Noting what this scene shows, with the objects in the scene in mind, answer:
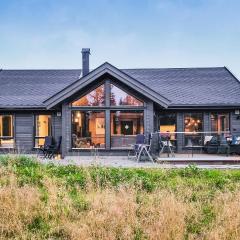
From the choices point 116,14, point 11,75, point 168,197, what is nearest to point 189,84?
point 11,75

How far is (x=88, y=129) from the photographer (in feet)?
56.7

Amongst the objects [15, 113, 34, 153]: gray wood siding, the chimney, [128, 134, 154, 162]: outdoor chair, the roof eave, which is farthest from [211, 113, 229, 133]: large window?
[15, 113, 34, 153]: gray wood siding

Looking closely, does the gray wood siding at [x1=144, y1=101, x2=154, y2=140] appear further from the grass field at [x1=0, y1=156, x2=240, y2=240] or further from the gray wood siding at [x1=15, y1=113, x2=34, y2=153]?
the grass field at [x1=0, y1=156, x2=240, y2=240]

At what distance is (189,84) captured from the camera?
21.4m

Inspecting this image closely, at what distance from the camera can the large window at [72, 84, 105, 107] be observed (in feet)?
56.2

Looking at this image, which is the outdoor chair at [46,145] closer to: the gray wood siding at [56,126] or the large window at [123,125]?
the gray wood siding at [56,126]

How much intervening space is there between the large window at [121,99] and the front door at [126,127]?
80 cm

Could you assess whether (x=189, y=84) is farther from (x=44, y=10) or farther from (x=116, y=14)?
(x=116, y=14)

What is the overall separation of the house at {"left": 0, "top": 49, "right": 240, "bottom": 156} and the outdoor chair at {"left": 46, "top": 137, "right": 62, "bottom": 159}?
2.20ft

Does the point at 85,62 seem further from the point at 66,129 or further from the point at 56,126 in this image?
the point at 66,129

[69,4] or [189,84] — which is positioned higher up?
[69,4]

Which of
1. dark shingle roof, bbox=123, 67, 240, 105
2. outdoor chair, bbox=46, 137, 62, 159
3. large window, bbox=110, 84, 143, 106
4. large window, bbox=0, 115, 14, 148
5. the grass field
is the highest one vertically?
dark shingle roof, bbox=123, 67, 240, 105

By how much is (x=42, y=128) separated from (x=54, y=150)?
2301 mm

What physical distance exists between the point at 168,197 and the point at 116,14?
1395 inches
